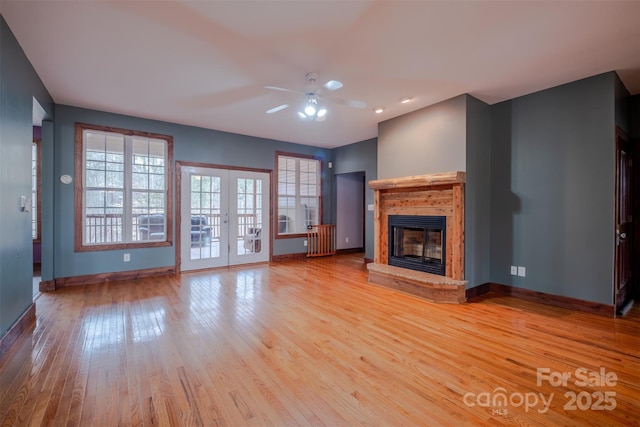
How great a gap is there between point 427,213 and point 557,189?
1629 mm

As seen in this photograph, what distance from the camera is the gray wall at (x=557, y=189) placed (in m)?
3.33

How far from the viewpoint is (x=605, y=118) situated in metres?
3.32

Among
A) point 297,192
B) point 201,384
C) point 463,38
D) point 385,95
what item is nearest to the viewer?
point 201,384

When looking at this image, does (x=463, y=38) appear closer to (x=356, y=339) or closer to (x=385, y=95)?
(x=385, y=95)

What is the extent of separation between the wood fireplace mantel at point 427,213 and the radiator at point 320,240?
256 centimetres

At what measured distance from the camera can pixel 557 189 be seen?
3.69m

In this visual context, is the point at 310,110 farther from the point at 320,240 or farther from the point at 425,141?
the point at 320,240

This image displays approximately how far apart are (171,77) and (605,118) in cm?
524

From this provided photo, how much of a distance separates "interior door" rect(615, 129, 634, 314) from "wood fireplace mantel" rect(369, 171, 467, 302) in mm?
1696

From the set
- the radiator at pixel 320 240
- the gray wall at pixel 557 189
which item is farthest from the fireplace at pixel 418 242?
the radiator at pixel 320 240

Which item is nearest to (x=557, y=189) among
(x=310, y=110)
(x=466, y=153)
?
(x=466, y=153)

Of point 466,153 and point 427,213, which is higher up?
point 466,153

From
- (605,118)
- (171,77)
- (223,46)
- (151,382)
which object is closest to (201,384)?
(151,382)

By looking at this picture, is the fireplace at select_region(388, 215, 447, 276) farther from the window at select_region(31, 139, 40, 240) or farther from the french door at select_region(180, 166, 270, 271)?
the window at select_region(31, 139, 40, 240)
